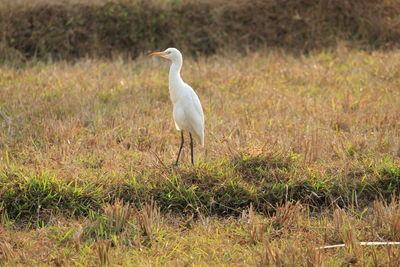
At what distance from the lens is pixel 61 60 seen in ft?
37.5

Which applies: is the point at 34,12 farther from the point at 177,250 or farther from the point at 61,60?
the point at 177,250

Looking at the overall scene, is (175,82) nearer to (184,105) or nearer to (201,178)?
(184,105)

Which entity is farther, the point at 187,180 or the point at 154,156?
the point at 154,156

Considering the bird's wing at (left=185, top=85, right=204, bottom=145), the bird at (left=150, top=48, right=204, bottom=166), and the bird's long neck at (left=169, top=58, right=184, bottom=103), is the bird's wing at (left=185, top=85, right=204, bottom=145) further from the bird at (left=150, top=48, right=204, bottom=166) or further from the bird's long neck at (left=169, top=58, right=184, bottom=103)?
the bird's long neck at (left=169, top=58, right=184, bottom=103)

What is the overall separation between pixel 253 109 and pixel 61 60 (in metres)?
4.95

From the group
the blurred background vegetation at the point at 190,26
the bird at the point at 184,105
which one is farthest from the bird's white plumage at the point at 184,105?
the blurred background vegetation at the point at 190,26

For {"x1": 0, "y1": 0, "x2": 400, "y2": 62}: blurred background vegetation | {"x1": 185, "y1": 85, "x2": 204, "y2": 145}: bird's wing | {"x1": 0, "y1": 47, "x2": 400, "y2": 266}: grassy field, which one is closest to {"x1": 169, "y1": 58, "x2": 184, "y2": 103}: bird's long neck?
{"x1": 185, "y1": 85, "x2": 204, "y2": 145}: bird's wing

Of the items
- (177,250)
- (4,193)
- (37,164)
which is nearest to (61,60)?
(37,164)

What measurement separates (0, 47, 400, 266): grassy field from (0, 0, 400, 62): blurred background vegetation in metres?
3.27

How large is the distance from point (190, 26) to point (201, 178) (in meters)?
7.54

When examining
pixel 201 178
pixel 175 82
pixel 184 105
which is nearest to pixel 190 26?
pixel 175 82

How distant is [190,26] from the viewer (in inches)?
489

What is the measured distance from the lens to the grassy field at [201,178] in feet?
14.4

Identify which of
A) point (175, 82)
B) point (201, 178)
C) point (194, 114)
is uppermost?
point (175, 82)
